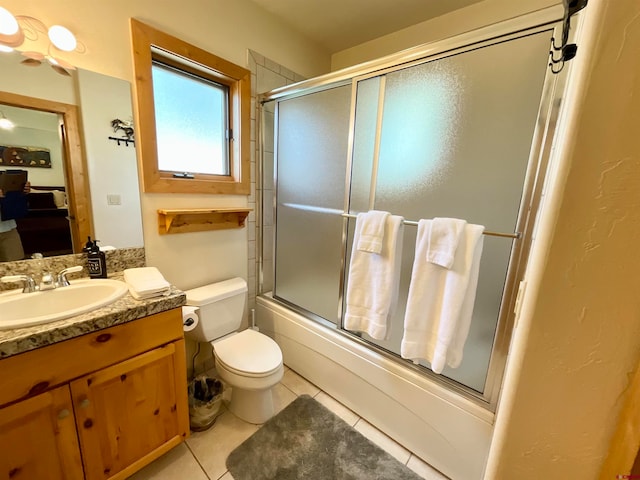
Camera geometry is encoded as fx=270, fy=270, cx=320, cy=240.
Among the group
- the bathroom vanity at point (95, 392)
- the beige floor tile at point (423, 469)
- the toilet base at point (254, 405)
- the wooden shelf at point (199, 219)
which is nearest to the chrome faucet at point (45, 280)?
the bathroom vanity at point (95, 392)

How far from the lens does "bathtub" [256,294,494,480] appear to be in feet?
3.96

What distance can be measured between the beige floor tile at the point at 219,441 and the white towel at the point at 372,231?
1206 mm

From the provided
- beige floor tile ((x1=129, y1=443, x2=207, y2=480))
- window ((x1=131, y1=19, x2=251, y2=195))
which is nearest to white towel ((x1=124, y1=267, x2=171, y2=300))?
window ((x1=131, y1=19, x2=251, y2=195))

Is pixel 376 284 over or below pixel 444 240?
below

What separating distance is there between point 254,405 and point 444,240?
4.46 feet

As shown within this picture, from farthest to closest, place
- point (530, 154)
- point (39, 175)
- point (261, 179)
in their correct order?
point (261, 179) → point (39, 175) → point (530, 154)

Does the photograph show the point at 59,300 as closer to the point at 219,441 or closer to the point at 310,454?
the point at 219,441

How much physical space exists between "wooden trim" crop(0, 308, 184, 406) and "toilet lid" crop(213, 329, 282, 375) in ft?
1.33

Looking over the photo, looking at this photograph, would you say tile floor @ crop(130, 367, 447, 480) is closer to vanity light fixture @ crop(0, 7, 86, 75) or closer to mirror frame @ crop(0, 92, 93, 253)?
mirror frame @ crop(0, 92, 93, 253)

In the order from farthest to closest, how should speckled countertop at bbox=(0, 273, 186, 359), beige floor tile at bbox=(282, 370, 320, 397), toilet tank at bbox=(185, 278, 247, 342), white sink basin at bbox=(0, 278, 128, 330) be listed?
beige floor tile at bbox=(282, 370, 320, 397) → toilet tank at bbox=(185, 278, 247, 342) → white sink basin at bbox=(0, 278, 128, 330) → speckled countertop at bbox=(0, 273, 186, 359)

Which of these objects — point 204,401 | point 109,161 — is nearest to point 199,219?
point 109,161

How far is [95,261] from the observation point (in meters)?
1.29

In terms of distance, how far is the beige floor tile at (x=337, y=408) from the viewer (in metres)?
1.60

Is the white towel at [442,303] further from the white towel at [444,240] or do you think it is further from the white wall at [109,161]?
Answer: the white wall at [109,161]
